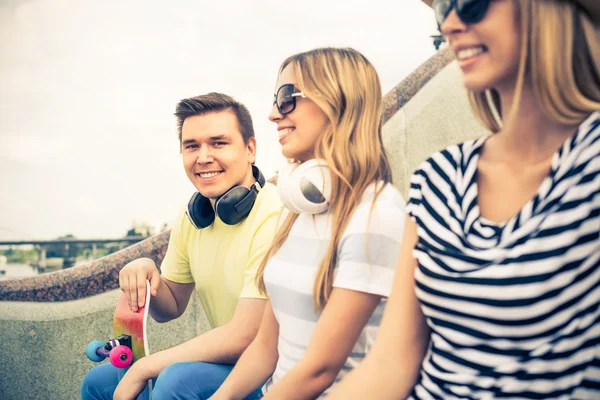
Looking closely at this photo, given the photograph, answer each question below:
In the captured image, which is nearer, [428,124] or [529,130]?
[529,130]

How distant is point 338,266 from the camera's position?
6.04 feet

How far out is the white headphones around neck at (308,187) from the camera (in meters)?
1.91

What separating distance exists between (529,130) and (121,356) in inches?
76.4

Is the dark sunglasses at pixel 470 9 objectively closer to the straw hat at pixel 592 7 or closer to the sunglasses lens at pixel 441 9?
the sunglasses lens at pixel 441 9

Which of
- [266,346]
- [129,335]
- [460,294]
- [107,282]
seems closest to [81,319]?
[107,282]

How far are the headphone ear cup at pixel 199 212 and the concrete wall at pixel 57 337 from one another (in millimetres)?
1224

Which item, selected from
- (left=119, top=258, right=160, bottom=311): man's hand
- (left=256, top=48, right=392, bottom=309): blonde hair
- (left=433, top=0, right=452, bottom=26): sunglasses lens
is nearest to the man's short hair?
(left=119, top=258, right=160, bottom=311): man's hand

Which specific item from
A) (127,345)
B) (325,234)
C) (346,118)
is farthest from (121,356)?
(346,118)

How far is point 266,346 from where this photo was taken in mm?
2193

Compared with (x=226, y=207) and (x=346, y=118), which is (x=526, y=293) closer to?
(x=346, y=118)

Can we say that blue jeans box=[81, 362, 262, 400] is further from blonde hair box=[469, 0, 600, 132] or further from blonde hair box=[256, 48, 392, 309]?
blonde hair box=[469, 0, 600, 132]

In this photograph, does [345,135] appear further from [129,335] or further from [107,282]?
[107,282]

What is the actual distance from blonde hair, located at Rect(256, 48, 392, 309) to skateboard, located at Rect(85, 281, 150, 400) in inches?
34.9

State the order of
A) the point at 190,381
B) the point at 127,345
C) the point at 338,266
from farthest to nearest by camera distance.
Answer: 1. the point at 127,345
2. the point at 190,381
3. the point at 338,266
